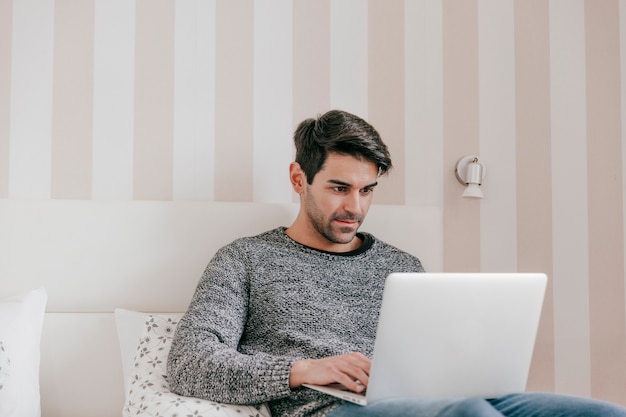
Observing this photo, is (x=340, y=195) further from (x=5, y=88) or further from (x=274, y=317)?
(x=5, y=88)

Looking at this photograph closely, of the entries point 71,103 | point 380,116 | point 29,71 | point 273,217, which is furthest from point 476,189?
point 29,71

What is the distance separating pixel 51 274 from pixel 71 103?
1.66 feet

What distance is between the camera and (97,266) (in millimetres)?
1893

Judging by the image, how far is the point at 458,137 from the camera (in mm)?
2219

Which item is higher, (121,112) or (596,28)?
(596,28)

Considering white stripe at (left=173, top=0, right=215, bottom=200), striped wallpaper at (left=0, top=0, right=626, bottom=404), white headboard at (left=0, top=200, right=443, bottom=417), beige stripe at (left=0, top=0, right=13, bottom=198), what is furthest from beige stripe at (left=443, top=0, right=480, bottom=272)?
beige stripe at (left=0, top=0, right=13, bottom=198)

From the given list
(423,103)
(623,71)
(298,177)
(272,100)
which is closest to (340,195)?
(298,177)

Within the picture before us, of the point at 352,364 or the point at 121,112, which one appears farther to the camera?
the point at 121,112

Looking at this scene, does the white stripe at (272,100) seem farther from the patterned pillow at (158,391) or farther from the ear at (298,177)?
the patterned pillow at (158,391)

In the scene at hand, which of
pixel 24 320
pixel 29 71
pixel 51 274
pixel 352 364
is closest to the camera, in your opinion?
pixel 352 364

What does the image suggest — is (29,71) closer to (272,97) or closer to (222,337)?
(272,97)

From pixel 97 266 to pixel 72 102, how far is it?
50cm

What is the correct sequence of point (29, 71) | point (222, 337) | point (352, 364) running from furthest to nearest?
point (29, 71), point (222, 337), point (352, 364)

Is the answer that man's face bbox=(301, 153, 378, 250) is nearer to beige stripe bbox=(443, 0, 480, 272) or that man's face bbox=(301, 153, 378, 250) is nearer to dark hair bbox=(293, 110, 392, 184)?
dark hair bbox=(293, 110, 392, 184)
